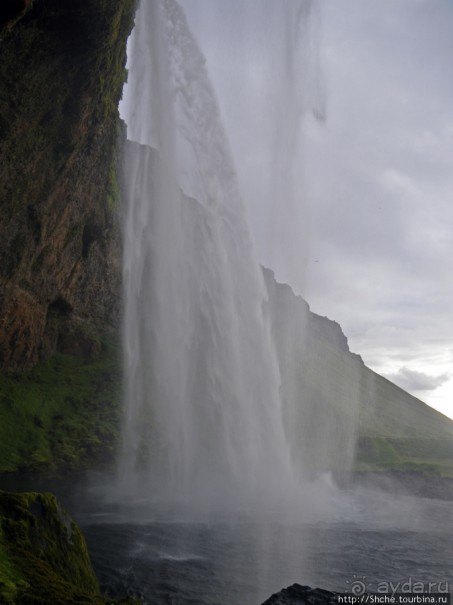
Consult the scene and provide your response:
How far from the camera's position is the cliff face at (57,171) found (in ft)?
107

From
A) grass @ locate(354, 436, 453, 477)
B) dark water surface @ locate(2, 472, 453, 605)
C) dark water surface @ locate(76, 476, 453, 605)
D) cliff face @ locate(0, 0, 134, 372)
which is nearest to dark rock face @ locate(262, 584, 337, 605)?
dark water surface @ locate(76, 476, 453, 605)

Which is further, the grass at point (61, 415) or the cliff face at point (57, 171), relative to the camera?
the grass at point (61, 415)

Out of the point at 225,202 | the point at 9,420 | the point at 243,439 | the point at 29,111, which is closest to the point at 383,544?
the point at 243,439

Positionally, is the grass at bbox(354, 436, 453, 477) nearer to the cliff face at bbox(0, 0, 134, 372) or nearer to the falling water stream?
the falling water stream

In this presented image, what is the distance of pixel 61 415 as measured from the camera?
187ft

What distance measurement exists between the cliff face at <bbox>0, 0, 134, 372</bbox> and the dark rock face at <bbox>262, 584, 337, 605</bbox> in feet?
81.6

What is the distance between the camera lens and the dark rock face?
42.1 ft

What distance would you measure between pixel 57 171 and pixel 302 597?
4272 cm

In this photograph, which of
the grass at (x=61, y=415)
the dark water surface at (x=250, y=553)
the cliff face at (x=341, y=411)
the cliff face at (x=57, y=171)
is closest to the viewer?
the dark water surface at (x=250, y=553)

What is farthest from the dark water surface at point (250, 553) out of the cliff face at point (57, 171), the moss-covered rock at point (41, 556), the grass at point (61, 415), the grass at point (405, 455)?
the grass at point (405, 455)

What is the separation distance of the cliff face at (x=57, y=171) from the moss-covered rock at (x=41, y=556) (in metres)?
20.5

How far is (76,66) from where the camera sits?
3772 centimetres

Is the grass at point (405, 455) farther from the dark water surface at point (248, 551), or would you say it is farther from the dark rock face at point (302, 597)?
the dark rock face at point (302, 597)

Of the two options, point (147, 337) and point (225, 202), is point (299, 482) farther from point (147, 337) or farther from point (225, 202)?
point (147, 337)
